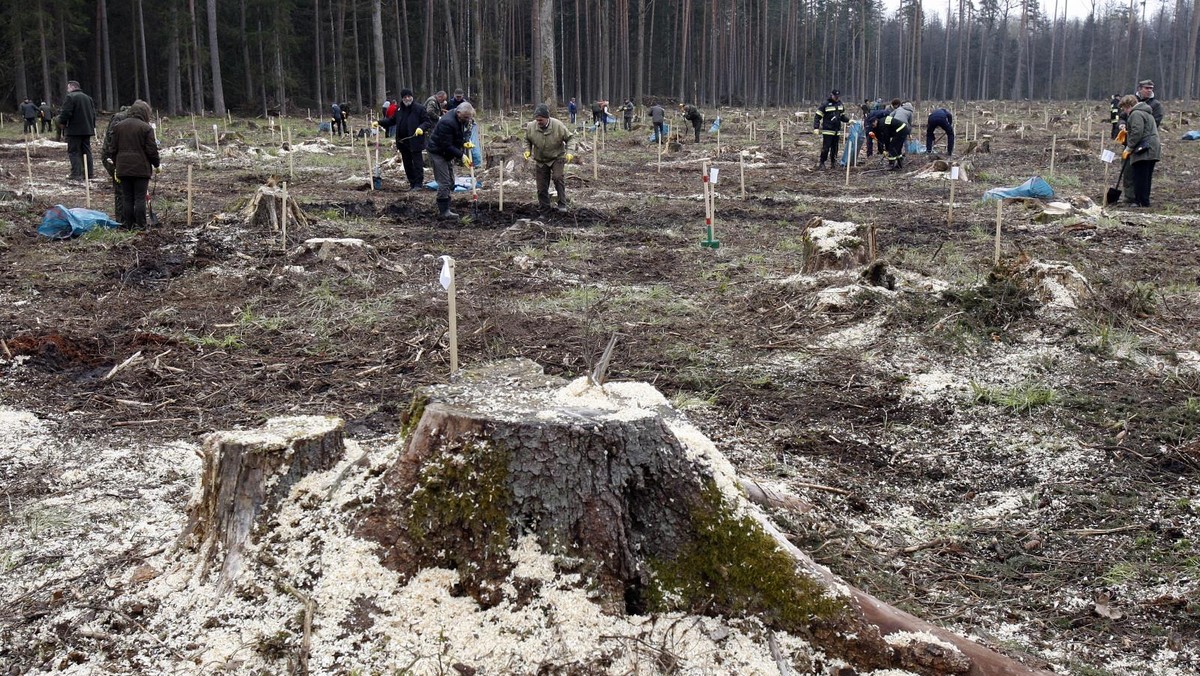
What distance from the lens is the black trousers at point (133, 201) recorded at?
1088 centimetres

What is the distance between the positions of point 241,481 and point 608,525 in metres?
1.29

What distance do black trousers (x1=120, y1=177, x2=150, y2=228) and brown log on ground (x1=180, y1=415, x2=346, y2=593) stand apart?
877 cm

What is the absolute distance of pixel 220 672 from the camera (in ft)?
9.07

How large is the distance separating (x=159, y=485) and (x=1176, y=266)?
30.7 feet

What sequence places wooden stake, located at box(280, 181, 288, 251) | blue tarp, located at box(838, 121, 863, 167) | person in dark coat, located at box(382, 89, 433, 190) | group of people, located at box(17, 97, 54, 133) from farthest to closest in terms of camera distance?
group of people, located at box(17, 97, 54, 133), blue tarp, located at box(838, 121, 863, 167), person in dark coat, located at box(382, 89, 433, 190), wooden stake, located at box(280, 181, 288, 251)

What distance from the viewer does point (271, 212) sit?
11.0 m

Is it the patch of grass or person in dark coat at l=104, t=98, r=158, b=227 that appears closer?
the patch of grass

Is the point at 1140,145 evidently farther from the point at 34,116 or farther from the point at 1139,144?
the point at 34,116

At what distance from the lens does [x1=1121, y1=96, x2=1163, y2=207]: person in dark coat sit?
42.2ft

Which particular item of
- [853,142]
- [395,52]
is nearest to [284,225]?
[853,142]

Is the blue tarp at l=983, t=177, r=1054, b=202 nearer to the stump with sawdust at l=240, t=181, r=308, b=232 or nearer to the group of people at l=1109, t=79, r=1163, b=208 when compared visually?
the group of people at l=1109, t=79, r=1163, b=208

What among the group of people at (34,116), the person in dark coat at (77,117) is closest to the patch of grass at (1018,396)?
the person in dark coat at (77,117)

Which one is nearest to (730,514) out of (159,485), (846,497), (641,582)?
(641,582)

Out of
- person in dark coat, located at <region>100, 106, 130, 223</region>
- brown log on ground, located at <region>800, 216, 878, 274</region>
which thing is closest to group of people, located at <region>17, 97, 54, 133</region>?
person in dark coat, located at <region>100, 106, 130, 223</region>
